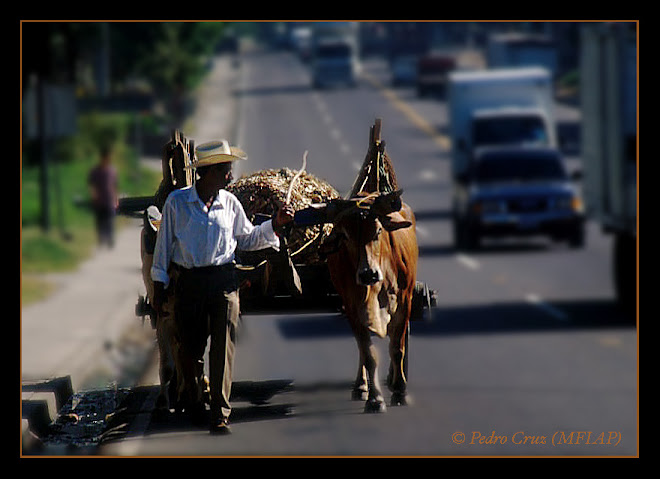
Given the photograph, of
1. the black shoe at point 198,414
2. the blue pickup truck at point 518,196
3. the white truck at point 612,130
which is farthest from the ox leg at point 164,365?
the blue pickup truck at point 518,196

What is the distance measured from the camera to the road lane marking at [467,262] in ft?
153

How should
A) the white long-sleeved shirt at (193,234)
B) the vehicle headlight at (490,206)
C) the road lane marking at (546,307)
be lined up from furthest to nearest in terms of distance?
the road lane marking at (546,307), the vehicle headlight at (490,206), the white long-sleeved shirt at (193,234)

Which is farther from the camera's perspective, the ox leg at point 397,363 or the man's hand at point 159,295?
the ox leg at point 397,363

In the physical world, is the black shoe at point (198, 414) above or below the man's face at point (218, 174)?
below

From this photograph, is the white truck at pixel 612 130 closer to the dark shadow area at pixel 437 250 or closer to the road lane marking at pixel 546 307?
the road lane marking at pixel 546 307

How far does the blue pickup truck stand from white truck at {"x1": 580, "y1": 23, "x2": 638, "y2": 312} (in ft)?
14.3

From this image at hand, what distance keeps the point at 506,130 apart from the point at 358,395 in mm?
38049

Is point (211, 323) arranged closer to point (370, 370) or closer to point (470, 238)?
point (370, 370)

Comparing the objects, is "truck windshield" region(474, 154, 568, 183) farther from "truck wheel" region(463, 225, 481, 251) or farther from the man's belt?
the man's belt

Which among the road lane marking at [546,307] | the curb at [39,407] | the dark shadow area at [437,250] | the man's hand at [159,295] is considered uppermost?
the man's hand at [159,295]

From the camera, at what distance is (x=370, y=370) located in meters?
7.18

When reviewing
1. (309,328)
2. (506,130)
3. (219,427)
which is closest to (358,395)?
(219,427)

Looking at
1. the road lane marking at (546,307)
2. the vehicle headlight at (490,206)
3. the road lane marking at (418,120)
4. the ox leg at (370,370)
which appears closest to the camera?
the ox leg at (370,370)

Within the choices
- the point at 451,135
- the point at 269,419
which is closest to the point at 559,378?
the point at 451,135
